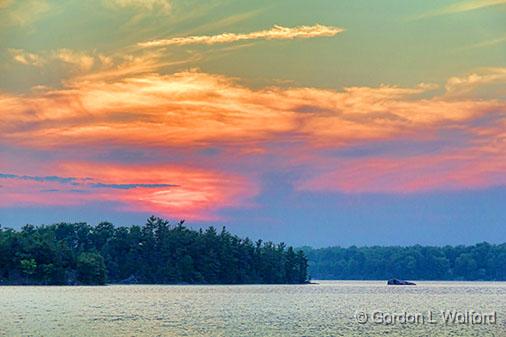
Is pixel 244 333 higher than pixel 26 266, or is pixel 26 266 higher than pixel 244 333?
pixel 26 266

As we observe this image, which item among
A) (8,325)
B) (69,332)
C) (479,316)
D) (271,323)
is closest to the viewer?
(69,332)

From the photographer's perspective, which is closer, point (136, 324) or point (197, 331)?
point (197, 331)

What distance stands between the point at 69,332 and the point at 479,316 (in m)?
45.2

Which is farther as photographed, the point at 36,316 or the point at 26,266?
the point at 26,266

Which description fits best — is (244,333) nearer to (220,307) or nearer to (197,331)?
(197,331)

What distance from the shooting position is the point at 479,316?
93688 mm

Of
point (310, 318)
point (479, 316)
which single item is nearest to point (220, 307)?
point (310, 318)

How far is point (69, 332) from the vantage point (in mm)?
68250

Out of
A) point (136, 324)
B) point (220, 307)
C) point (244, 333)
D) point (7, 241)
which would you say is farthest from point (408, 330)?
point (7, 241)

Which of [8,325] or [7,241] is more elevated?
[7,241]

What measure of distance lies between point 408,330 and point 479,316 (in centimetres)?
2508

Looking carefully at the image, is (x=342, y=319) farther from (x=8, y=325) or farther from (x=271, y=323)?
(x=8, y=325)

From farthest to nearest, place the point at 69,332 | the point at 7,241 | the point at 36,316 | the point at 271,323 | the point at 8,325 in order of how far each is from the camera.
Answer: the point at 7,241
the point at 36,316
the point at 271,323
the point at 8,325
the point at 69,332

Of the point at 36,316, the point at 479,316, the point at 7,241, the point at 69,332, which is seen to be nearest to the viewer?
the point at 69,332
